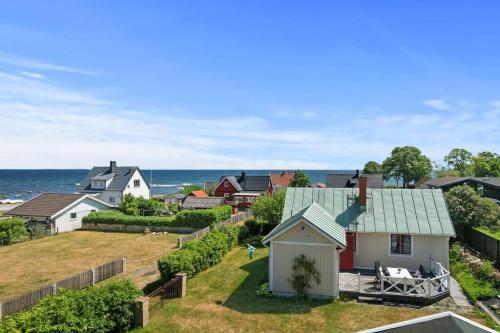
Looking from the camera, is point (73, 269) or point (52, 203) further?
point (52, 203)

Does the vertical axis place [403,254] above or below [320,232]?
below

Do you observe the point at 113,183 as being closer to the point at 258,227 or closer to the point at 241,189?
the point at 241,189

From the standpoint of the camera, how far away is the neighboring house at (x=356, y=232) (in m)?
18.9

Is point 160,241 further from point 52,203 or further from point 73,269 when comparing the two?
point 52,203

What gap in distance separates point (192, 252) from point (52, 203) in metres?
28.0

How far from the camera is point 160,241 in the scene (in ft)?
118

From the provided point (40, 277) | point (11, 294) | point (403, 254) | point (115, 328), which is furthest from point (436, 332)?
point (40, 277)

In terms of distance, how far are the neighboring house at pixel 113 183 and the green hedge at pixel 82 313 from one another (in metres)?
43.6

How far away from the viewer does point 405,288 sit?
60.5 feet

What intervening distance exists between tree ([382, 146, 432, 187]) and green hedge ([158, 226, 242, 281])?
77.7 meters

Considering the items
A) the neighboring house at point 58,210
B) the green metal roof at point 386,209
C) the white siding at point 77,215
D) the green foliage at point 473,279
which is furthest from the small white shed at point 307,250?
the white siding at point 77,215

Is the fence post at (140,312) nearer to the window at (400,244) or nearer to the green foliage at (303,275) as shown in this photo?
the green foliage at (303,275)

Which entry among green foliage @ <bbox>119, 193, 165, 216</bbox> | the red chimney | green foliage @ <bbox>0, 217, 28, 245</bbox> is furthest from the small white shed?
green foliage @ <bbox>119, 193, 165, 216</bbox>

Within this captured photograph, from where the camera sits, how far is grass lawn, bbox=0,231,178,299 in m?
24.0
